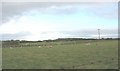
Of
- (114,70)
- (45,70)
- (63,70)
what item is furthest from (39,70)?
(114,70)

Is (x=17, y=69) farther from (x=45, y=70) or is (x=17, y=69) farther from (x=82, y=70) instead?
(x=82, y=70)

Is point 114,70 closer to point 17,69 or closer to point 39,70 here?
point 39,70

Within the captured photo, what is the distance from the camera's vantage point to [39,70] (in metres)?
23.4

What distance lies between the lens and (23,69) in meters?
24.5

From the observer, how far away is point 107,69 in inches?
888

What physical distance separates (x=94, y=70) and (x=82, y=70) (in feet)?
3.03

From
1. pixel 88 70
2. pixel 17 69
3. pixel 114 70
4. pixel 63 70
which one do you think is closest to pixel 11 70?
pixel 17 69

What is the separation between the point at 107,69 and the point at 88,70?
1.54 metres

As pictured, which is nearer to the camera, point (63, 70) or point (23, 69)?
point (63, 70)

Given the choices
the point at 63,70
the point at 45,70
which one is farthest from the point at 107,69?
the point at 45,70

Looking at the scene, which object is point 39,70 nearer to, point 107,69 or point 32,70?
point 32,70

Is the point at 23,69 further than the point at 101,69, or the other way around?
the point at 23,69

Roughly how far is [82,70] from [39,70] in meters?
3.49

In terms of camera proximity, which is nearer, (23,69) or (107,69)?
(107,69)
